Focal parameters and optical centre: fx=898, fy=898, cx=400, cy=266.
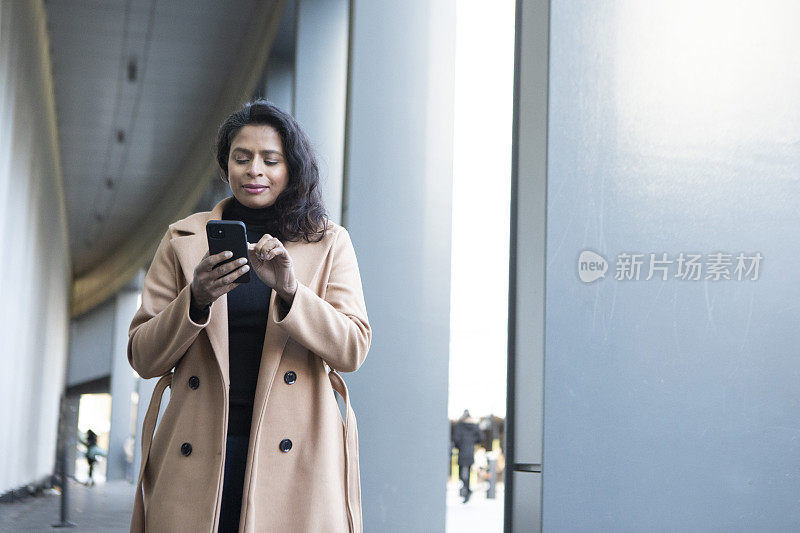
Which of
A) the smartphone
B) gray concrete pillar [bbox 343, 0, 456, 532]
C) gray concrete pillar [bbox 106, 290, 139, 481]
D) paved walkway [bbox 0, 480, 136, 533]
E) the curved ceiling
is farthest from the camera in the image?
gray concrete pillar [bbox 106, 290, 139, 481]

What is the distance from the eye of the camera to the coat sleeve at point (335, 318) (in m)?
1.72

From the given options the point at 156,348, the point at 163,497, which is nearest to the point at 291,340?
the point at 156,348

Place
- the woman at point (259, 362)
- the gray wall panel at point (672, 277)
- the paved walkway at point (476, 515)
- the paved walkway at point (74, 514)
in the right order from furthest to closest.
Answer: the paved walkway at point (476, 515) → the paved walkway at point (74, 514) → the gray wall panel at point (672, 277) → the woman at point (259, 362)

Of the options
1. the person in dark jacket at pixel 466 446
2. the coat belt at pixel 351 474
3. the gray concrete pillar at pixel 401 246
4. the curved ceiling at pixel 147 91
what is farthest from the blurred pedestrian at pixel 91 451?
the coat belt at pixel 351 474

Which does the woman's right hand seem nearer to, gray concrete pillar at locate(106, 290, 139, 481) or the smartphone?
the smartphone

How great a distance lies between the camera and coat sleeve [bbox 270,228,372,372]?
1.72m

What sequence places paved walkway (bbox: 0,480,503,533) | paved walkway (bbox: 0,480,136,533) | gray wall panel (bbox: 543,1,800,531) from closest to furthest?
gray wall panel (bbox: 543,1,800,531) → paved walkway (bbox: 0,480,136,533) → paved walkway (bbox: 0,480,503,533)

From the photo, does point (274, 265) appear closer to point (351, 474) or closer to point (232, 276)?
point (232, 276)

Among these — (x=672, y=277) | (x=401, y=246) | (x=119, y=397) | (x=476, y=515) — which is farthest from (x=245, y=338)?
(x=119, y=397)

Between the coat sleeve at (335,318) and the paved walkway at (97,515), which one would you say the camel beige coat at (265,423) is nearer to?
the coat sleeve at (335,318)

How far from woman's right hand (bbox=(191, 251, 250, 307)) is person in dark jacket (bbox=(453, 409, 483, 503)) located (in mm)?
11799

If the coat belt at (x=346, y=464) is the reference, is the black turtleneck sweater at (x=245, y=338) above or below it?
above

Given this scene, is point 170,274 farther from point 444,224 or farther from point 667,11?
point 444,224
